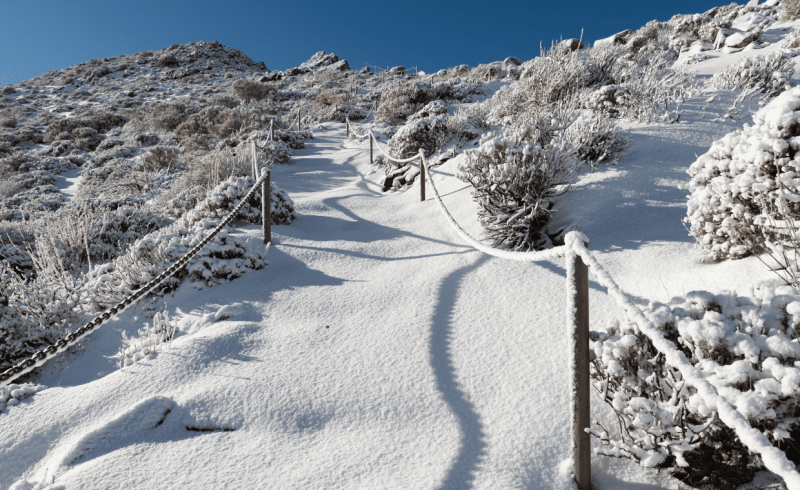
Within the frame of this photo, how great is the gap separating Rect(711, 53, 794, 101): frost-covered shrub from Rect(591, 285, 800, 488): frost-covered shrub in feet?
27.9

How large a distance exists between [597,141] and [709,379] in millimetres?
4792

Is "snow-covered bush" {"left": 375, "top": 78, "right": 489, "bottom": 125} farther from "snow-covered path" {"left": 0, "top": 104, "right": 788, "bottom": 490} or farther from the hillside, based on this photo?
"snow-covered path" {"left": 0, "top": 104, "right": 788, "bottom": 490}

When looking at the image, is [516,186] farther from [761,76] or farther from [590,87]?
[761,76]

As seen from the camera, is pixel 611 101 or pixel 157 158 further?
pixel 157 158

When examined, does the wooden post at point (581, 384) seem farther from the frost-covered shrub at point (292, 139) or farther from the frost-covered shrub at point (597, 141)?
the frost-covered shrub at point (292, 139)

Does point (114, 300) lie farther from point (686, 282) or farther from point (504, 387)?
point (686, 282)

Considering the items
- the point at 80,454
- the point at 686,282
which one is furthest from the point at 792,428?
the point at 80,454

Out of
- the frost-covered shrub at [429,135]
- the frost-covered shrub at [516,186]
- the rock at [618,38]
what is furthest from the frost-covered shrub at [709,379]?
the rock at [618,38]

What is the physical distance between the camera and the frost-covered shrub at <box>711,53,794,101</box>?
7.82 m

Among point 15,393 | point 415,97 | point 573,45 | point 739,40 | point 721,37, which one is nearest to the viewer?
point 15,393

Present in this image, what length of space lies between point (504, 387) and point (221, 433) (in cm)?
171

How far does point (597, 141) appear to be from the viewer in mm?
5590

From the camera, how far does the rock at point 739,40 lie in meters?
12.5

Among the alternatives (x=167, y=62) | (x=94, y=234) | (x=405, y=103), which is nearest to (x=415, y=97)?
(x=405, y=103)
